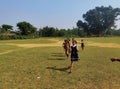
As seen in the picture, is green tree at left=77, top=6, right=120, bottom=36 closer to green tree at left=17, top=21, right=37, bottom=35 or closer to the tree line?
the tree line

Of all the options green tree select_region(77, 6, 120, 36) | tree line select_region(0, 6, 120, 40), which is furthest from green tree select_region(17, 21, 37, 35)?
green tree select_region(77, 6, 120, 36)

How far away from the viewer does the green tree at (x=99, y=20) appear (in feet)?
406

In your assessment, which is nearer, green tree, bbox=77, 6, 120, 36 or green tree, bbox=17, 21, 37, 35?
green tree, bbox=77, 6, 120, 36

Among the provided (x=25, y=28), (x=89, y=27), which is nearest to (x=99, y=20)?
(x=89, y=27)

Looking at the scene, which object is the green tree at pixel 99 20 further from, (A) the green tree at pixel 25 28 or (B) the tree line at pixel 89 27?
(A) the green tree at pixel 25 28

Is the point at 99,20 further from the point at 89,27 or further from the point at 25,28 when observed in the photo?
the point at 25,28

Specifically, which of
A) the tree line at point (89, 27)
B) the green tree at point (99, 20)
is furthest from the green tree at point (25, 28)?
the green tree at point (99, 20)

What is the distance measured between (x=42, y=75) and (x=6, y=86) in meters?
→ 3.01

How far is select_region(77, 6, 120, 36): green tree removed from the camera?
123875 millimetres

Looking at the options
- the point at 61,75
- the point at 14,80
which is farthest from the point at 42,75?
the point at 14,80

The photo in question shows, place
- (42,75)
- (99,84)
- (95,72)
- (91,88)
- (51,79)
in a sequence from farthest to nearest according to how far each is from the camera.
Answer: (95,72), (42,75), (51,79), (99,84), (91,88)

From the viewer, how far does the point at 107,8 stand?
5084 inches

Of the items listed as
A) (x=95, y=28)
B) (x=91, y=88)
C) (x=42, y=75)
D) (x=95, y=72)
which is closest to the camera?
(x=91, y=88)

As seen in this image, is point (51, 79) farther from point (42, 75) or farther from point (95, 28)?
point (95, 28)
